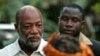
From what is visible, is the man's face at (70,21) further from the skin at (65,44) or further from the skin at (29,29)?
the skin at (65,44)

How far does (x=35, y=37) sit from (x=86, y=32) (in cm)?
940

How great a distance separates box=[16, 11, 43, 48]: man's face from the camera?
598 centimetres

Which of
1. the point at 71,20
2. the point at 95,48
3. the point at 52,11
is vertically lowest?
the point at 52,11

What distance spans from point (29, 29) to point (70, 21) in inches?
20.5

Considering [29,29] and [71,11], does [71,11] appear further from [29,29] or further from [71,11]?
[29,29]

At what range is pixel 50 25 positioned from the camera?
1564cm

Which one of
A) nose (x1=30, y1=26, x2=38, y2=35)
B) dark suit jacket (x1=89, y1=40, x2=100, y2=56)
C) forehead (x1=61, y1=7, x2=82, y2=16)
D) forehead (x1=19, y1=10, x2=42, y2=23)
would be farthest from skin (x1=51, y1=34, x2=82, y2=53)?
dark suit jacket (x1=89, y1=40, x2=100, y2=56)

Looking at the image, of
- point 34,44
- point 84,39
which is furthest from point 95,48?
point 34,44

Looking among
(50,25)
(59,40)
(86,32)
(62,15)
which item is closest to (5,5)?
(50,25)

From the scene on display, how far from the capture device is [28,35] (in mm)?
6035

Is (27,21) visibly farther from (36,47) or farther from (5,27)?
(5,27)

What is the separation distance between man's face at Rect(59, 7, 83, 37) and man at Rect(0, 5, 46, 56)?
0.27m

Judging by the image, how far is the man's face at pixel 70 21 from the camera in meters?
6.16

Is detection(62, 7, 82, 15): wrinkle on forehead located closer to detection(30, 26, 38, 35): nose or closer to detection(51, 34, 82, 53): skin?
detection(30, 26, 38, 35): nose
